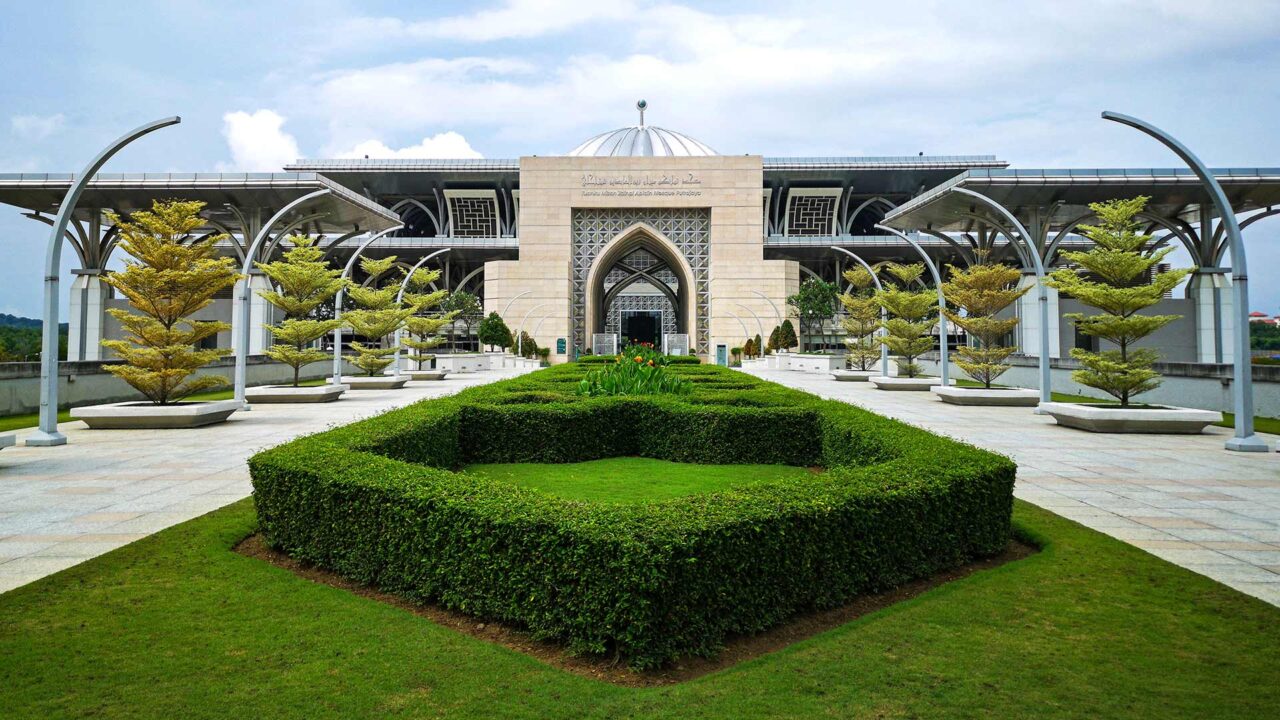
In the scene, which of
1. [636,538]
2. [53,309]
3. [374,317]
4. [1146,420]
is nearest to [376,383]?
[374,317]

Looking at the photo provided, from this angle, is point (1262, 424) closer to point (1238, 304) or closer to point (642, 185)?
point (1238, 304)

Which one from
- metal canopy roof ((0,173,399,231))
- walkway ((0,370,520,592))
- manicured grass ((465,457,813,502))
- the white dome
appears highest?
the white dome

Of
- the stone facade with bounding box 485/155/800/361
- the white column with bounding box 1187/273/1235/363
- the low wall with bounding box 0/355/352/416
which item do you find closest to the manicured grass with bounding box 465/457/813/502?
the low wall with bounding box 0/355/352/416

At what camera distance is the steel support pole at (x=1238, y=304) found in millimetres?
11820

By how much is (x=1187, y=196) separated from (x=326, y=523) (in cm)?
3931

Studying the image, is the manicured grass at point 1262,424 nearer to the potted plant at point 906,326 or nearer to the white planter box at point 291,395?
the potted plant at point 906,326

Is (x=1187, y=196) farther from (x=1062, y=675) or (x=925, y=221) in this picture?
(x=1062, y=675)

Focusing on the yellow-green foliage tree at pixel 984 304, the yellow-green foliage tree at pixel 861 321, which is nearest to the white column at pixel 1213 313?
the yellow-green foliage tree at pixel 861 321

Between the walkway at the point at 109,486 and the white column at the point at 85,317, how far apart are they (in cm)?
2642

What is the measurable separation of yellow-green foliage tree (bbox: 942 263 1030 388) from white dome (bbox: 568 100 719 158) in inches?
1693

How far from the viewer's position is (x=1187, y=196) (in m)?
33.4

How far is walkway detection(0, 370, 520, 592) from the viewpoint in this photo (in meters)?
6.04

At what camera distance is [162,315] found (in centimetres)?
1491

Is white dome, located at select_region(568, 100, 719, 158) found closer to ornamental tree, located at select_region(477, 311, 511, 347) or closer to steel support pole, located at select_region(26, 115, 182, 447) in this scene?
ornamental tree, located at select_region(477, 311, 511, 347)
